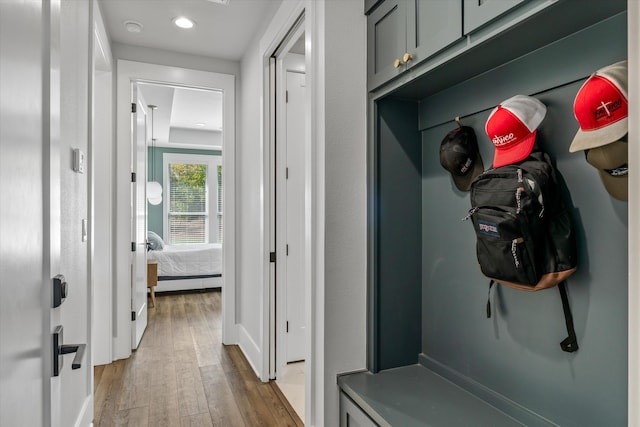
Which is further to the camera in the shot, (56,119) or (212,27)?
(212,27)

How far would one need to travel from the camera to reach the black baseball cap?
1523 millimetres

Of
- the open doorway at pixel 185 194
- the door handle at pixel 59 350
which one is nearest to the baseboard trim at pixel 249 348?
the door handle at pixel 59 350

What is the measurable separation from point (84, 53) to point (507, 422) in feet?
8.08

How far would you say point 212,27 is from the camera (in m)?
2.88

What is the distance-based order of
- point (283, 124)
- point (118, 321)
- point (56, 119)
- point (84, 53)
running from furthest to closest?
1. point (118, 321)
2. point (283, 124)
3. point (84, 53)
4. point (56, 119)

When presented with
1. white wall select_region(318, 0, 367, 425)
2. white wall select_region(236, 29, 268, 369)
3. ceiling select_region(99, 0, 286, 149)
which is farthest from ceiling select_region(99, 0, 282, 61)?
white wall select_region(318, 0, 367, 425)

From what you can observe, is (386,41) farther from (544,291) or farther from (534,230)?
(544,291)

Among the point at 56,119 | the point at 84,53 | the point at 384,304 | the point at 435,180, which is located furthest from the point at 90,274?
Result: the point at 435,180

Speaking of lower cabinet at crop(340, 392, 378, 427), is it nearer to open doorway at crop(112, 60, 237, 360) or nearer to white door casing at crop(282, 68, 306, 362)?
white door casing at crop(282, 68, 306, 362)

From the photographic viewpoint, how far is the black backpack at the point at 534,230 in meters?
Result: 1.17

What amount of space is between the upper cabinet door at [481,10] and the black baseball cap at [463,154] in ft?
1.40

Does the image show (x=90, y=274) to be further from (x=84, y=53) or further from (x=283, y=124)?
(x=283, y=124)

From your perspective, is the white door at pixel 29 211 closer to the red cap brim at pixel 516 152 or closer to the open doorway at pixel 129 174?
the red cap brim at pixel 516 152

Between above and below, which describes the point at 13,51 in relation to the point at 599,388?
above
